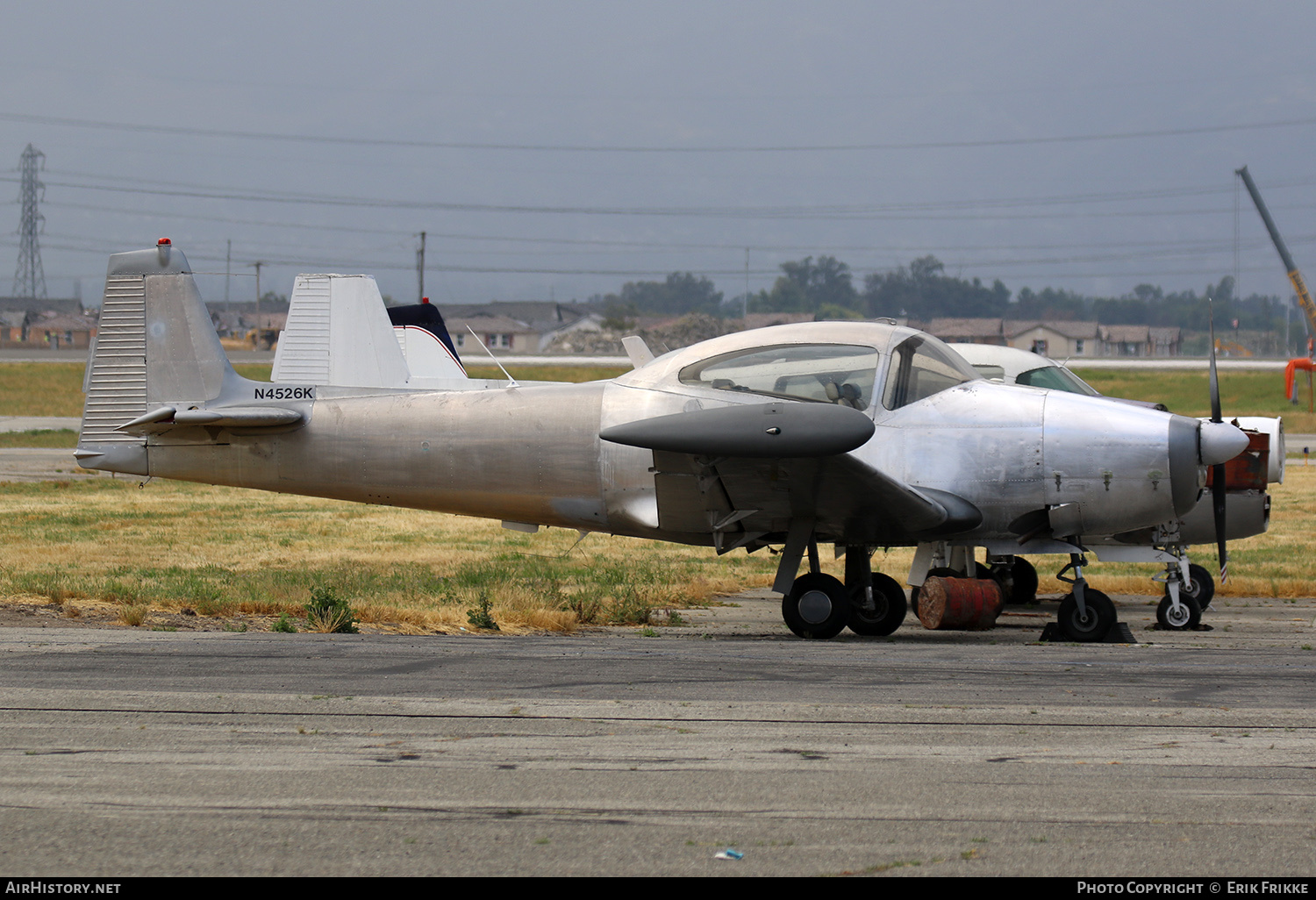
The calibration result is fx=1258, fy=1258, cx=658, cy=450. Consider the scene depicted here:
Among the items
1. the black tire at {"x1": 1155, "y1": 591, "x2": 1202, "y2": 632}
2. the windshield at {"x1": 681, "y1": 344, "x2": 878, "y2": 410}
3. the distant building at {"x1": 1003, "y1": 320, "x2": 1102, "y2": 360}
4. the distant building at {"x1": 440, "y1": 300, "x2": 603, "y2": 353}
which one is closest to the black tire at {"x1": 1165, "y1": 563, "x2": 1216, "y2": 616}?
the black tire at {"x1": 1155, "y1": 591, "x2": 1202, "y2": 632}

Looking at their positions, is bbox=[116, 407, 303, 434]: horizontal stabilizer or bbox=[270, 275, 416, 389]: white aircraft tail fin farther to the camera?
bbox=[270, 275, 416, 389]: white aircraft tail fin

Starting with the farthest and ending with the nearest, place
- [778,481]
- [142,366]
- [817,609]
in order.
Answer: [142,366]
[817,609]
[778,481]

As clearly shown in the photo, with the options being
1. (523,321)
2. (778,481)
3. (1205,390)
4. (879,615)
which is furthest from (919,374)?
(523,321)

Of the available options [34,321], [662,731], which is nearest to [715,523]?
[662,731]

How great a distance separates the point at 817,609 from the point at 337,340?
200 inches

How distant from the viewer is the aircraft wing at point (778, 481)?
8844 mm

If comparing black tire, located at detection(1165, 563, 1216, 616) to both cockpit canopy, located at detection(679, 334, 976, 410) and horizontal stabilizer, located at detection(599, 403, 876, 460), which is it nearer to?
cockpit canopy, located at detection(679, 334, 976, 410)

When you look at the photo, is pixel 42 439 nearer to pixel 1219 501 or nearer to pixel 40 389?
pixel 40 389

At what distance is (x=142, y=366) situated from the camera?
A: 11594mm

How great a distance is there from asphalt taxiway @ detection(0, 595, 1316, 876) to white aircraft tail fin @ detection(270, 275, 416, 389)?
3.31 m

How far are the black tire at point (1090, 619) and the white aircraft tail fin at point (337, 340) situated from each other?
616cm

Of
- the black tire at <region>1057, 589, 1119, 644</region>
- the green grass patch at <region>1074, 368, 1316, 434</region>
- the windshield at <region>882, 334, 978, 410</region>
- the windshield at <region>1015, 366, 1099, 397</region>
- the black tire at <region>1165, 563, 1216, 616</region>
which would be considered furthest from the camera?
the green grass patch at <region>1074, 368, 1316, 434</region>

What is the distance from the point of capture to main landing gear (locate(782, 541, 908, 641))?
10.1 m

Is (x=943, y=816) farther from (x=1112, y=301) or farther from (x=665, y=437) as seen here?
(x=1112, y=301)
